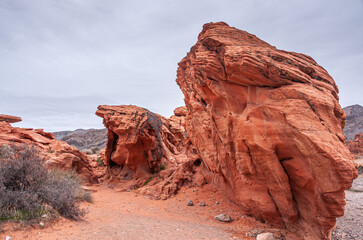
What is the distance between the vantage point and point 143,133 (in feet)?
47.9

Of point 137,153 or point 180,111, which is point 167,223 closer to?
point 137,153

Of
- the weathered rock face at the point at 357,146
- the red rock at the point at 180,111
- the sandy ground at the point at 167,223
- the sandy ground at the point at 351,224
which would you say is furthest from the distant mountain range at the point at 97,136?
the sandy ground at the point at 351,224

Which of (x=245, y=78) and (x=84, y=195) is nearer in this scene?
(x=245, y=78)

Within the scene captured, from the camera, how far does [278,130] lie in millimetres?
5723

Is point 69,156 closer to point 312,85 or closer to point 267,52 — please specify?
point 267,52

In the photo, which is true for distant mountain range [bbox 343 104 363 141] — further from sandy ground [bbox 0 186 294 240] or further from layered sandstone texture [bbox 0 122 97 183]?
layered sandstone texture [bbox 0 122 97 183]

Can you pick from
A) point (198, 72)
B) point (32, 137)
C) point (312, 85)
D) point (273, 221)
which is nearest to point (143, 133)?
point (198, 72)

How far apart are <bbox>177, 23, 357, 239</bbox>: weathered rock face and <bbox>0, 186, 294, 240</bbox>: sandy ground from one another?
118cm

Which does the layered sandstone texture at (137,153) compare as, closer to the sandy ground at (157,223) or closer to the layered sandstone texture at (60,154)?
the sandy ground at (157,223)

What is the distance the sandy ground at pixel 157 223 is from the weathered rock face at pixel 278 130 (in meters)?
1.18

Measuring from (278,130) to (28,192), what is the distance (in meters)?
6.76

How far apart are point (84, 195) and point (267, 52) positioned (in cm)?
910

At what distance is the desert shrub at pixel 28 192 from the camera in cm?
445

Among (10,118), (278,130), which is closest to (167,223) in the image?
(278,130)
